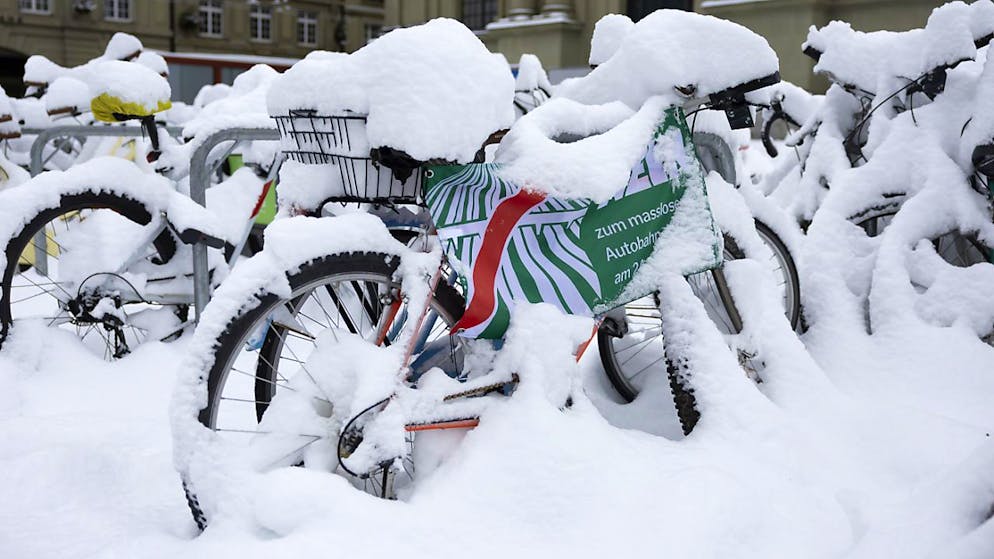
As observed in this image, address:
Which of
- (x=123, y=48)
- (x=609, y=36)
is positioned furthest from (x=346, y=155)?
(x=123, y=48)

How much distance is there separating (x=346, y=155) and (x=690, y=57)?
46.2 inches

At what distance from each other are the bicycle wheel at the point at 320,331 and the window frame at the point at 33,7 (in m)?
35.2

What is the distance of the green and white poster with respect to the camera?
2.39 m

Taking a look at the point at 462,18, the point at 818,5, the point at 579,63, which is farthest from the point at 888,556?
the point at 462,18

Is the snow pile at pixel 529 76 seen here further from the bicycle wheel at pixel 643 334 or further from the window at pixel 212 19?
the window at pixel 212 19

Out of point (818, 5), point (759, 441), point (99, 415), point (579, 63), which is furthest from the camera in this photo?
point (579, 63)

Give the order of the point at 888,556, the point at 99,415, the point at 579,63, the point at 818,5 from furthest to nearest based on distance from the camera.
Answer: the point at 579,63 < the point at 818,5 < the point at 99,415 < the point at 888,556

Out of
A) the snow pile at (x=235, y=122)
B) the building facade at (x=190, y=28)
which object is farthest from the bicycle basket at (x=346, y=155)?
the building facade at (x=190, y=28)

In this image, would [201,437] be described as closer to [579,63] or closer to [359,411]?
[359,411]

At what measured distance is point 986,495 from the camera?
1733 millimetres

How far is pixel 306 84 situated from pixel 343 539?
1.15 meters

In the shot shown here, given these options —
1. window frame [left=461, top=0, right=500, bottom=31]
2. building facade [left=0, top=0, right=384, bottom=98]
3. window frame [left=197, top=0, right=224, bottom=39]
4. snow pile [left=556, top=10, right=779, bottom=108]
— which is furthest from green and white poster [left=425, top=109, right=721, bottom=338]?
window frame [left=197, top=0, right=224, bottom=39]

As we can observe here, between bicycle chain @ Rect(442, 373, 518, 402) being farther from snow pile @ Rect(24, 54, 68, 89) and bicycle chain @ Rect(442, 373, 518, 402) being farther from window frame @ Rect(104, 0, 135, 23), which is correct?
window frame @ Rect(104, 0, 135, 23)

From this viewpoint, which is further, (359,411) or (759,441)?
(759,441)
